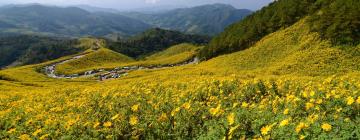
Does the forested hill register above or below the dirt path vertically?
above

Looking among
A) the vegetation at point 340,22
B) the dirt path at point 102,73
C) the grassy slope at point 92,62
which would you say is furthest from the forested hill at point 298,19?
the grassy slope at point 92,62

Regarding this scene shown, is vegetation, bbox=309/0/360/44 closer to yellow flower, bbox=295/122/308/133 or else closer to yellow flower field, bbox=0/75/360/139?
yellow flower field, bbox=0/75/360/139

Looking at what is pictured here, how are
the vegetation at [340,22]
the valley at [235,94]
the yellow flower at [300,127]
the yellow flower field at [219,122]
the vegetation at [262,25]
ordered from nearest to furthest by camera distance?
the yellow flower at [300,127] < the yellow flower field at [219,122] < the valley at [235,94] < the vegetation at [340,22] < the vegetation at [262,25]

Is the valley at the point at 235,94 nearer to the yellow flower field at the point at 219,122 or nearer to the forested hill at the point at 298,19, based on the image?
the yellow flower field at the point at 219,122

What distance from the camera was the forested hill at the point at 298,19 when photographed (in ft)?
175

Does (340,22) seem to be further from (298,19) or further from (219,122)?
(219,122)

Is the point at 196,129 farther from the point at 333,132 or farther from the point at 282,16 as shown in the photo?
the point at 282,16

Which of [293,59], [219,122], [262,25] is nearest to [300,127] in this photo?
[219,122]

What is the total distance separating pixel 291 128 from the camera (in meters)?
8.20

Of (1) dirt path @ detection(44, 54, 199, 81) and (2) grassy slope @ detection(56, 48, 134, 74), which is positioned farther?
(2) grassy slope @ detection(56, 48, 134, 74)

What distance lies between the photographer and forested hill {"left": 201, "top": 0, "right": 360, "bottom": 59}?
5328 cm

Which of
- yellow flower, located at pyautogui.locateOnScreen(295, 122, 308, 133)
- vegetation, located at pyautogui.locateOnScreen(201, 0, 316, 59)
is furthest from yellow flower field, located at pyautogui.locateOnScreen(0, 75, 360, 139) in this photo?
vegetation, located at pyautogui.locateOnScreen(201, 0, 316, 59)

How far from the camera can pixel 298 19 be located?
71438mm

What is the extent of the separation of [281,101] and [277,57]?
150ft
